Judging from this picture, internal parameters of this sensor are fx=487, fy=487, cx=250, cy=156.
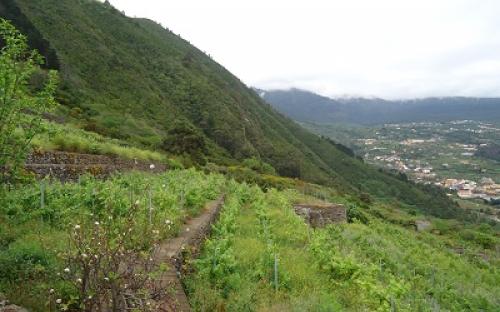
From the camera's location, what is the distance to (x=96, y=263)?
6.66 metres

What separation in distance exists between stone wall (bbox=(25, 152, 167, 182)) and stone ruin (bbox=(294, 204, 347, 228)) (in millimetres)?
11913

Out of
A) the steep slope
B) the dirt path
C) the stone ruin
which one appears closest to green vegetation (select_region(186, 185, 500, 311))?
the dirt path

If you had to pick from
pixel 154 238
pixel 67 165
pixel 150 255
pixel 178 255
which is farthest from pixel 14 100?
pixel 67 165

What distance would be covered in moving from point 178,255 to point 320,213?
22.6m

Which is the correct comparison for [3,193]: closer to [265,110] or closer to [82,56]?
[82,56]

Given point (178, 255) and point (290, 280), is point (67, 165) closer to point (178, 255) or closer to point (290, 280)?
point (178, 255)

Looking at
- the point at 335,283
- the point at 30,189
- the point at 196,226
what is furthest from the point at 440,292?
the point at 30,189

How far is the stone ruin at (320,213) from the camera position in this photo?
31.5 meters

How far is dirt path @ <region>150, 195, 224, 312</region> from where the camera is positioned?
8141mm

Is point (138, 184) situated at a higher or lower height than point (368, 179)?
higher

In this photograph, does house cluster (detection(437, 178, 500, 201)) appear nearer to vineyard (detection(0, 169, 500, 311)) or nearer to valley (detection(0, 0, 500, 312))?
valley (detection(0, 0, 500, 312))

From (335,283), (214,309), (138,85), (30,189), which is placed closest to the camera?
(214,309)

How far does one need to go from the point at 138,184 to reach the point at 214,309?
9623 millimetres

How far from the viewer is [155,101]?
8419 cm
